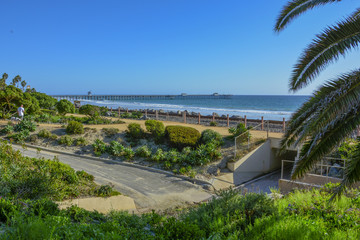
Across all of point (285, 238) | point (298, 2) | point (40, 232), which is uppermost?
point (298, 2)

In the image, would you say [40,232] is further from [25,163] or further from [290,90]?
[25,163]

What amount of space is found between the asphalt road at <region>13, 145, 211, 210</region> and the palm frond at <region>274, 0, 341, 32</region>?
7.68m

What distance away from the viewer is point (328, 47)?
5.54 metres

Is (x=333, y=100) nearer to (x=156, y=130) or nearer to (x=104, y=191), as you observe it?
(x=104, y=191)

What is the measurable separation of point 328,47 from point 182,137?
1260cm

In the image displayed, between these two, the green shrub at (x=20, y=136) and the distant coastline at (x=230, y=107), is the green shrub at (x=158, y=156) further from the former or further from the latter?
the distant coastline at (x=230, y=107)

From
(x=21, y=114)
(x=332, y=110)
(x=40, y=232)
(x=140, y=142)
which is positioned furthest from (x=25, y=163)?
(x=21, y=114)

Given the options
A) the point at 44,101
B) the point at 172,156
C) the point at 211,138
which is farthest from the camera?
the point at 44,101

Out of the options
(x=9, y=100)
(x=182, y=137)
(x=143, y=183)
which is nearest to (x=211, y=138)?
(x=182, y=137)

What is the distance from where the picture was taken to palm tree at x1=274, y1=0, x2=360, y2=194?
16.4 ft

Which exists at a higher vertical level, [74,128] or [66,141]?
[74,128]

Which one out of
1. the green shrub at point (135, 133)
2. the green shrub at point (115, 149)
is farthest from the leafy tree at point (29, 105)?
the green shrub at point (115, 149)

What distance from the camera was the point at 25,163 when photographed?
33.5 ft

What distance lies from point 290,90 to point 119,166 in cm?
1115
